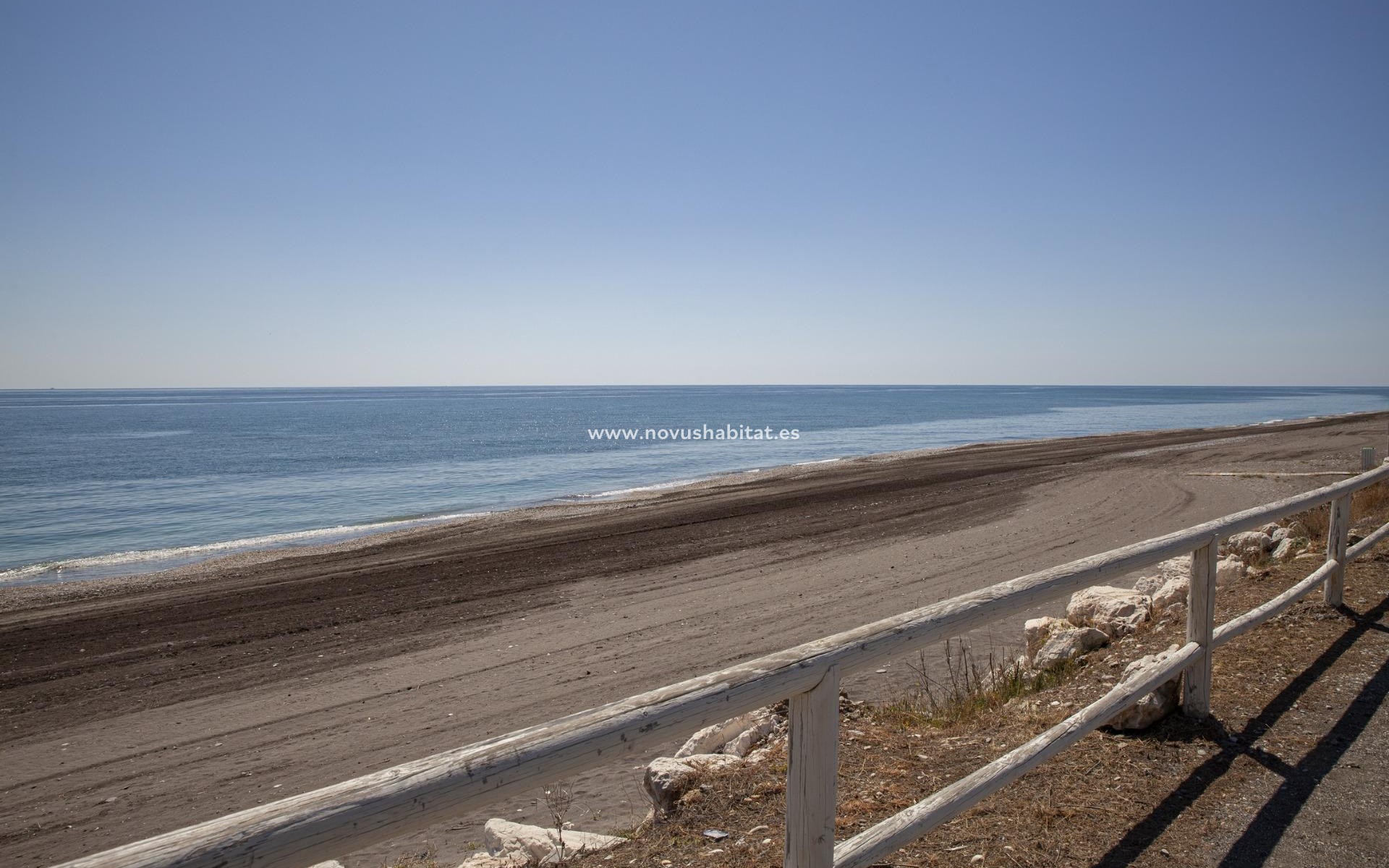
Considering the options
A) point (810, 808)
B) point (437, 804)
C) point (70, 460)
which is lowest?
point (70, 460)

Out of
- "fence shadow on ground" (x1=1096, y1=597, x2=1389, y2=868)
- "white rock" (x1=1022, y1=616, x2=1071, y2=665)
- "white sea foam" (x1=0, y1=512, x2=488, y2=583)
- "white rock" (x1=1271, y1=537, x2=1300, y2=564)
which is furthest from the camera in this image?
"white sea foam" (x1=0, y1=512, x2=488, y2=583)

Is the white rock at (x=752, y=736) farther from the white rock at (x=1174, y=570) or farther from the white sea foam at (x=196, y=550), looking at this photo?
the white sea foam at (x=196, y=550)

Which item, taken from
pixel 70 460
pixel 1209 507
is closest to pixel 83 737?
pixel 1209 507

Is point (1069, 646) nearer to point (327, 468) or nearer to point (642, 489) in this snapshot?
point (642, 489)

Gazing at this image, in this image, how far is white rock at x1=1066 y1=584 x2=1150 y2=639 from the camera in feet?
22.9

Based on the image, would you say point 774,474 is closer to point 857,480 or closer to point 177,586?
point 857,480

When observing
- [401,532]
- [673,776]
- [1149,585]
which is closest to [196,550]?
[401,532]

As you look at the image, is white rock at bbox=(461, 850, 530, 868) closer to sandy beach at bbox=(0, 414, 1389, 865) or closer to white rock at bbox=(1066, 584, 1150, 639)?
sandy beach at bbox=(0, 414, 1389, 865)

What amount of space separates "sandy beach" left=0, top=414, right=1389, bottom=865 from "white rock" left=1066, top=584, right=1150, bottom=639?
1.41 metres

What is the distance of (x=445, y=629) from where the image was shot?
407 inches

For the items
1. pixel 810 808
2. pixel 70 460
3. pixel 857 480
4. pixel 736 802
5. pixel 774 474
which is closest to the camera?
pixel 810 808

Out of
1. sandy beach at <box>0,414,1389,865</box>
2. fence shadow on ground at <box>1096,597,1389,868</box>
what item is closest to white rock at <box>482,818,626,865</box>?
sandy beach at <box>0,414,1389,865</box>

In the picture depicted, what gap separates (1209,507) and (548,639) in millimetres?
14495

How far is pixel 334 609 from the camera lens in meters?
11.5
